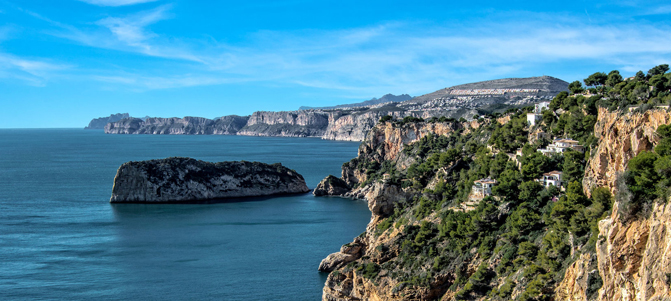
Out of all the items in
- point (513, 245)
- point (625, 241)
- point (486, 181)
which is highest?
point (486, 181)

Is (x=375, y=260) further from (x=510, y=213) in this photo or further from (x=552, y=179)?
(x=552, y=179)

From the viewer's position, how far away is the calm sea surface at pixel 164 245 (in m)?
32.3

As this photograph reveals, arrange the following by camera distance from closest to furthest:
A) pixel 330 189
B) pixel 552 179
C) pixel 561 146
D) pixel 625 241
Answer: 1. pixel 625 241
2. pixel 552 179
3. pixel 561 146
4. pixel 330 189

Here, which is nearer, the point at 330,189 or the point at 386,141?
the point at 330,189

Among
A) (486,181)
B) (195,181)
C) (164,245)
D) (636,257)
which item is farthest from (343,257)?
(195,181)

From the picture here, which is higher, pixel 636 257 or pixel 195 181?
pixel 636 257

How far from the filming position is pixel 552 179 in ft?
91.4

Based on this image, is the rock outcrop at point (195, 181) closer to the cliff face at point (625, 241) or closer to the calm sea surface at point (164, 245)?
the calm sea surface at point (164, 245)

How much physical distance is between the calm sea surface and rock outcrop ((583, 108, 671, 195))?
1564 cm

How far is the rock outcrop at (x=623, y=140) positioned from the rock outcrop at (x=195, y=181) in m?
50.3

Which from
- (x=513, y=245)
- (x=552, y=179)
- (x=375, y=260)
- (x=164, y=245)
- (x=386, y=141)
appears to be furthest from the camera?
(x=386, y=141)

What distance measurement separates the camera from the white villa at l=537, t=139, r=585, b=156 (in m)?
28.9

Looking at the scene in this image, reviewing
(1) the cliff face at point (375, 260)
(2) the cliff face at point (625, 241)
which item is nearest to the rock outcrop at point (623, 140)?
(2) the cliff face at point (625, 241)

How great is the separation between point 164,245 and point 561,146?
28034mm
